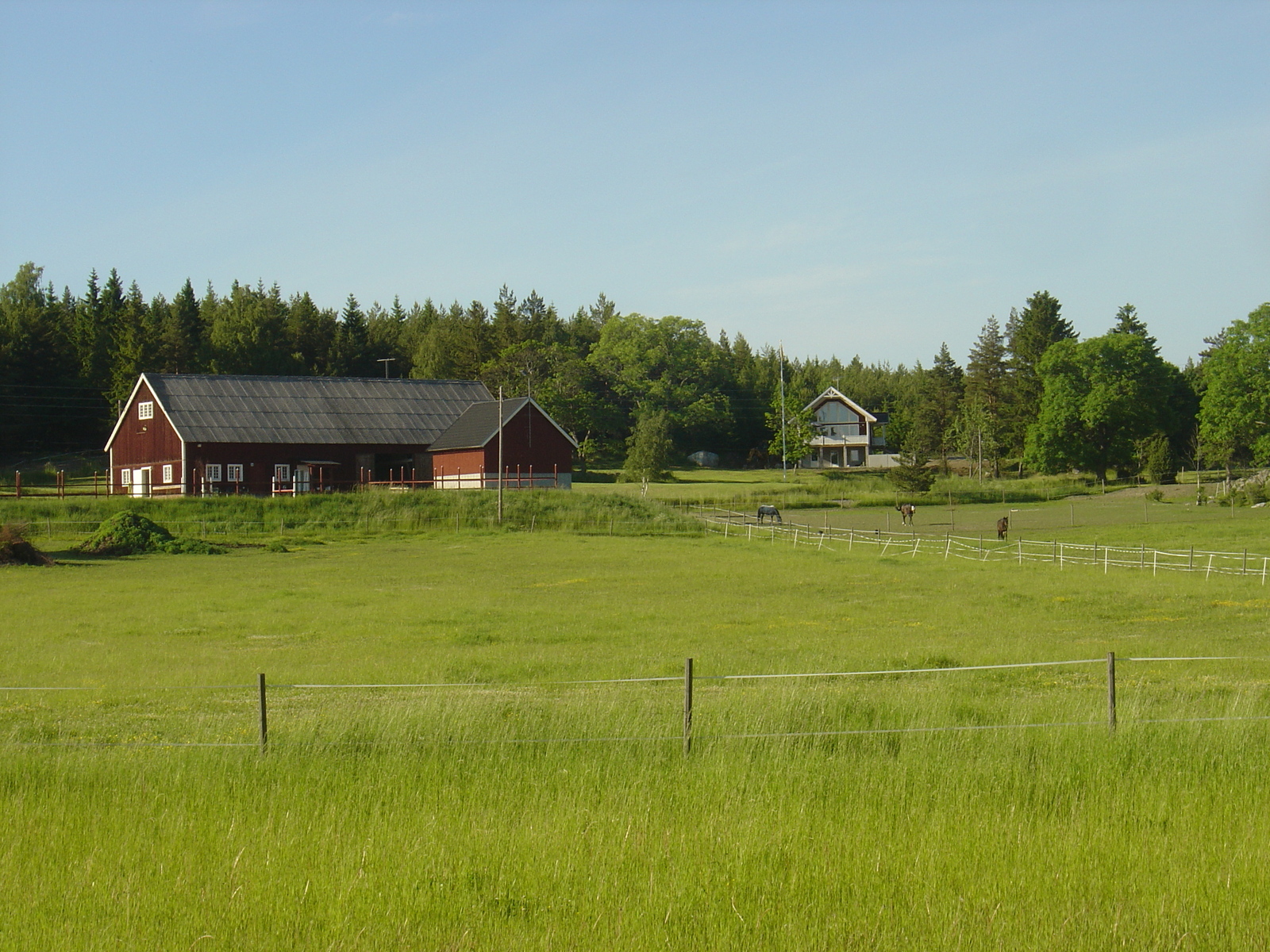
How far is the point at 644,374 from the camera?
4921 inches

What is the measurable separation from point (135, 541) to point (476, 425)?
27.9 m

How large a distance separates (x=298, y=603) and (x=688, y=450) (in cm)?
10600

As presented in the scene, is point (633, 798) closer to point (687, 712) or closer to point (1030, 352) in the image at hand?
point (687, 712)

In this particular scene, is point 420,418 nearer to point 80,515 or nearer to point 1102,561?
point 80,515

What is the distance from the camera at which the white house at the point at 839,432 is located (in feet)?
444

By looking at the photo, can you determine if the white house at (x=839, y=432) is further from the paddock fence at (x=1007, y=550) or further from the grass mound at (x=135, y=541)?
the grass mound at (x=135, y=541)

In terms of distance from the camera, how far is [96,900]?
7.46 meters

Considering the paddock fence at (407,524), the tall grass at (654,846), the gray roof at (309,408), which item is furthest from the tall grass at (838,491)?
the tall grass at (654,846)

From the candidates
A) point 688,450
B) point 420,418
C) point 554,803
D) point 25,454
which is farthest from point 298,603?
point 688,450

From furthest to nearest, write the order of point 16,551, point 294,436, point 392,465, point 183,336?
point 183,336
point 392,465
point 294,436
point 16,551

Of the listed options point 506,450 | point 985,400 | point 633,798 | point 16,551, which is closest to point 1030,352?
point 985,400

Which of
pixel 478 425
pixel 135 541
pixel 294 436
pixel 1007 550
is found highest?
pixel 478 425

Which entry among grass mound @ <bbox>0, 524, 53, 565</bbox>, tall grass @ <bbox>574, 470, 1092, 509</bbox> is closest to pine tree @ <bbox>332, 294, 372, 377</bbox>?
tall grass @ <bbox>574, 470, 1092, 509</bbox>

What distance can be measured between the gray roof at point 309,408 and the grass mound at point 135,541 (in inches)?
783
